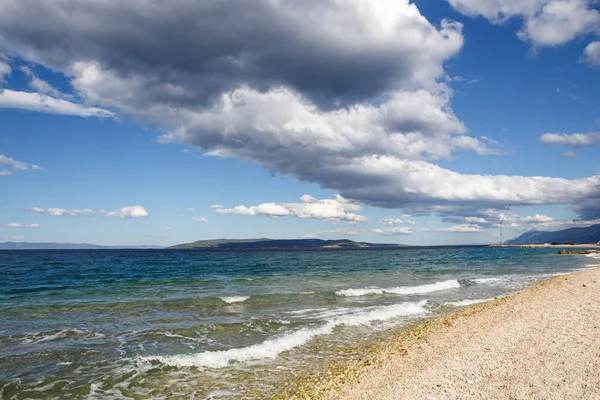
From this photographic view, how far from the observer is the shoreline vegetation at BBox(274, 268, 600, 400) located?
8953 millimetres

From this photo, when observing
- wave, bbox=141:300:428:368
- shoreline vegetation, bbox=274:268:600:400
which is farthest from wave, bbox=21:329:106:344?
shoreline vegetation, bbox=274:268:600:400

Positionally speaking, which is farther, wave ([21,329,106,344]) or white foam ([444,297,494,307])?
white foam ([444,297,494,307])

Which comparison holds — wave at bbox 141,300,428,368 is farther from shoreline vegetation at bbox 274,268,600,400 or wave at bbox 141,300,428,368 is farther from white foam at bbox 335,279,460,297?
white foam at bbox 335,279,460,297

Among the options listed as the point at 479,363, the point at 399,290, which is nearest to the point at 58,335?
the point at 479,363

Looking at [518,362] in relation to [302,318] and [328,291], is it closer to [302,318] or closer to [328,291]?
[302,318]

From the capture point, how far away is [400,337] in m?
16.2

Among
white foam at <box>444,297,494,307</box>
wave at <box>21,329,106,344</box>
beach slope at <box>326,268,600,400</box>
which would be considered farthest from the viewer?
white foam at <box>444,297,494,307</box>

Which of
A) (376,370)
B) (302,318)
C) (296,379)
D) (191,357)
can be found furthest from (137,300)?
(376,370)

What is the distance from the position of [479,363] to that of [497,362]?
19.9 inches

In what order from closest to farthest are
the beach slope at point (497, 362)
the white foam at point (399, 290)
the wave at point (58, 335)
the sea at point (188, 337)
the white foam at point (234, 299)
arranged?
the beach slope at point (497, 362)
the sea at point (188, 337)
the wave at point (58, 335)
the white foam at point (234, 299)
the white foam at point (399, 290)

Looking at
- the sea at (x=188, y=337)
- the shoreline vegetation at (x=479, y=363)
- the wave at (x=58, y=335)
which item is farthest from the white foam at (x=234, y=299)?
the shoreline vegetation at (x=479, y=363)

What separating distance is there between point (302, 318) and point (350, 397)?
11.0 meters

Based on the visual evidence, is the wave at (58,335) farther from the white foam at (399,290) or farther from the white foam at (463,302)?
the white foam at (463,302)

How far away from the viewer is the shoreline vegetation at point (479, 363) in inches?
352
